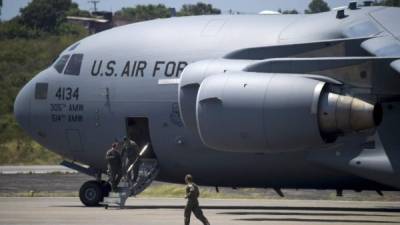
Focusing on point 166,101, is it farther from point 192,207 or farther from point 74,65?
point 192,207

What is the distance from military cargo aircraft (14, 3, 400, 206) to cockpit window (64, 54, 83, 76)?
0.12 ft

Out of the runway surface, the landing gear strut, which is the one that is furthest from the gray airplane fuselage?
the runway surface

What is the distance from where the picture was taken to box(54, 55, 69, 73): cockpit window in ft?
109

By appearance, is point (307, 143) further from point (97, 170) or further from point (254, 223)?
point (97, 170)

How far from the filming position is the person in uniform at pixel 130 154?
31.7 meters

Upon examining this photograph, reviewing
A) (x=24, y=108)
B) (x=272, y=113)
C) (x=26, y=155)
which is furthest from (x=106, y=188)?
(x=26, y=155)

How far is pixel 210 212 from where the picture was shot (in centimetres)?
3041

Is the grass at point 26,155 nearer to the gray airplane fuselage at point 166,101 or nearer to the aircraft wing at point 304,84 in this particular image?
the gray airplane fuselage at point 166,101

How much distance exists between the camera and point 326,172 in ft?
97.7

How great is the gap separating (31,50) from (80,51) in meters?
46.0

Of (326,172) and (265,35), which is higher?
(265,35)

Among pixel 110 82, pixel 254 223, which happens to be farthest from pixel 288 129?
pixel 110 82

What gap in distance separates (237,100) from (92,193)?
8280 mm

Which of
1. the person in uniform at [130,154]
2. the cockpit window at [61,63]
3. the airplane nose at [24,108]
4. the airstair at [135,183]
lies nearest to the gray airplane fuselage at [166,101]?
the airplane nose at [24,108]
